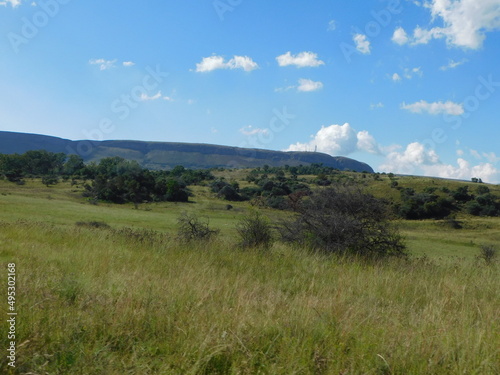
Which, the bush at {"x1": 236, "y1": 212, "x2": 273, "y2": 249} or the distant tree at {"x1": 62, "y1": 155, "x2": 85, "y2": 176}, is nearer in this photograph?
the bush at {"x1": 236, "y1": 212, "x2": 273, "y2": 249}

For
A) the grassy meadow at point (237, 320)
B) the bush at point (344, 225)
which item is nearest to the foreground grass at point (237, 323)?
the grassy meadow at point (237, 320)

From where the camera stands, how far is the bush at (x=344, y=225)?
11.4m

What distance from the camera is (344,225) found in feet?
37.5

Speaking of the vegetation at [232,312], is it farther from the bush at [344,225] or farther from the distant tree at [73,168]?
the distant tree at [73,168]

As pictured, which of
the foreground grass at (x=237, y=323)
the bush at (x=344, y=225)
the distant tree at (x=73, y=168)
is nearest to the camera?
the foreground grass at (x=237, y=323)

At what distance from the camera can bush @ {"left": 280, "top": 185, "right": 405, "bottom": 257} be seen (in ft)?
37.3

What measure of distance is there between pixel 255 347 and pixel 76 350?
56.2 inches

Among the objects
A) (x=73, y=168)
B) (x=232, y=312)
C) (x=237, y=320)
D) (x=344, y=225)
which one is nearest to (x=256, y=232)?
(x=344, y=225)

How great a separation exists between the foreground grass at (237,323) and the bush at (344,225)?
17.0 ft

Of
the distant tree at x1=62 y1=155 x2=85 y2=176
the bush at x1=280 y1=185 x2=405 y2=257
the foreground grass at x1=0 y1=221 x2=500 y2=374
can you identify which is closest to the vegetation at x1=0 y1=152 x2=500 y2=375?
the foreground grass at x1=0 y1=221 x2=500 y2=374

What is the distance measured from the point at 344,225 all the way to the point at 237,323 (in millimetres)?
8353

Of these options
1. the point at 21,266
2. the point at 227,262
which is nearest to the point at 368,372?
the point at 227,262

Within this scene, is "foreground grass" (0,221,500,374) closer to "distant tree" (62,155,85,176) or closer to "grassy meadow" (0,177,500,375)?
"grassy meadow" (0,177,500,375)

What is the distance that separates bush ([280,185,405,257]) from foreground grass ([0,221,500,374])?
5.18m
